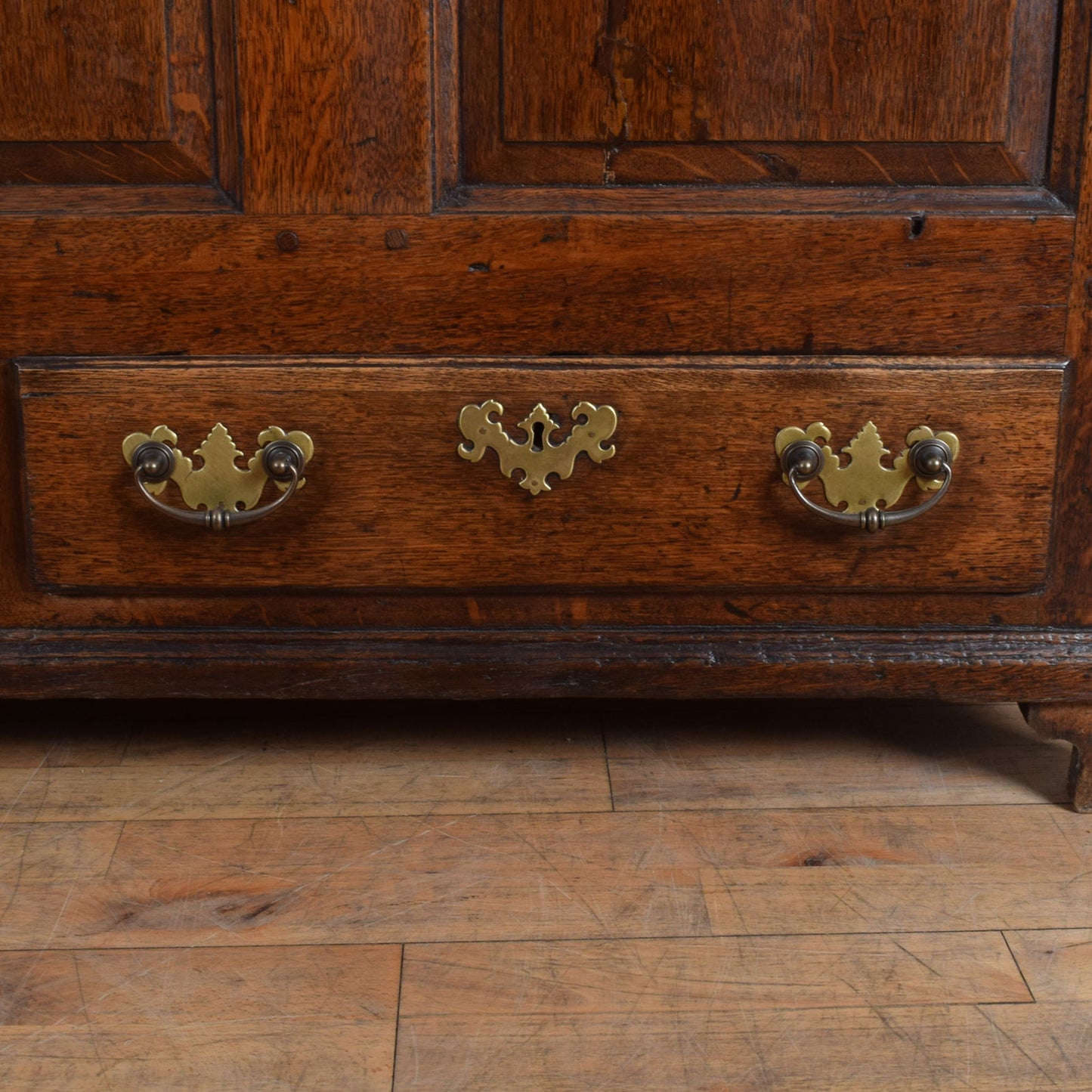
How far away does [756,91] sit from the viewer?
0.91 m

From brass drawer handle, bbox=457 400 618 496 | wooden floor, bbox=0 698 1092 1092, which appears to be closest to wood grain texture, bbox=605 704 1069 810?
wooden floor, bbox=0 698 1092 1092

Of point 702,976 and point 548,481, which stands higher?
point 548,481

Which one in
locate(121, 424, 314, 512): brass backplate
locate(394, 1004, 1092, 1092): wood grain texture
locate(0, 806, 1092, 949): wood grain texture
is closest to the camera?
locate(394, 1004, 1092, 1092): wood grain texture

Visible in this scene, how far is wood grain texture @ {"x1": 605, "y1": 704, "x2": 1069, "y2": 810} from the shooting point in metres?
1.04

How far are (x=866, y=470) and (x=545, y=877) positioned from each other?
0.39 m

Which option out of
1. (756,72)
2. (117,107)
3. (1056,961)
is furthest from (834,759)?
(117,107)

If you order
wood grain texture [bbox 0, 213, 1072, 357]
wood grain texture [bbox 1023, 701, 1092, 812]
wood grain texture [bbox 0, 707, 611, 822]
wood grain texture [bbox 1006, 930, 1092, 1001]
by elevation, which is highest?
wood grain texture [bbox 0, 213, 1072, 357]

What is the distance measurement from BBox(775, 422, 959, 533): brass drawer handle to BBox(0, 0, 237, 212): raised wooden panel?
47 centimetres

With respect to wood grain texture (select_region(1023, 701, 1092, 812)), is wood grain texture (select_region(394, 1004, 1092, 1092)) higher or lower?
lower

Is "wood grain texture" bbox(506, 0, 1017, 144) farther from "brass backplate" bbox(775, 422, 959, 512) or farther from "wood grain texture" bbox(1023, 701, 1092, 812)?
"wood grain texture" bbox(1023, 701, 1092, 812)

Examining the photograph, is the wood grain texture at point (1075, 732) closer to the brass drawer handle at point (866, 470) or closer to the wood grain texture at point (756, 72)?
the brass drawer handle at point (866, 470)

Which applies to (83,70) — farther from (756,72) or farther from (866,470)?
(866,470)

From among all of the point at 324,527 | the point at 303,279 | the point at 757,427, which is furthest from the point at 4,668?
the point at 757,427

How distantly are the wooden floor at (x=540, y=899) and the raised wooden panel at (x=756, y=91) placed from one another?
49cm
